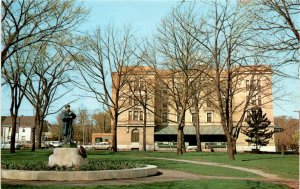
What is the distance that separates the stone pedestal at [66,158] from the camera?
1647 centimetres

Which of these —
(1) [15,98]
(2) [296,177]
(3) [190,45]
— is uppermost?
(3) [190,45]

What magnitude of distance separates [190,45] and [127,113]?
38.2 meters

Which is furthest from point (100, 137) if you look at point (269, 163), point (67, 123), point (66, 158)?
point (66, 158)

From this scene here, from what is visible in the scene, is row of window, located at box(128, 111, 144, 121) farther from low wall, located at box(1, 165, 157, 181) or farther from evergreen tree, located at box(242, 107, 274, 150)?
low wall, located at box(1, 165, 157, 181)

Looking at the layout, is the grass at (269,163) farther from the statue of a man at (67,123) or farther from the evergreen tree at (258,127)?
the evergreen tree at (258,127)

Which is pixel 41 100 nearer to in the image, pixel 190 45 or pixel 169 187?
pixel 190 45

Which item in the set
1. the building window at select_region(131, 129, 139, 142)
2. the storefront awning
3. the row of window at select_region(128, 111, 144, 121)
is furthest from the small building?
the storefront awning

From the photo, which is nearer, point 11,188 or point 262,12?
point 11,188

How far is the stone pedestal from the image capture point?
16.5 metres

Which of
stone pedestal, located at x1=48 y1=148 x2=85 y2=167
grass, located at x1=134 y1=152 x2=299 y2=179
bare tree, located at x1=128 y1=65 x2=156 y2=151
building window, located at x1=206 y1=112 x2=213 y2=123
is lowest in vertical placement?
grass, located at x1=134 y1=152 x2=299 y2=179

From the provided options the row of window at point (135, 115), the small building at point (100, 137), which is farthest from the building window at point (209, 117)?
the small building at point (100, 137)

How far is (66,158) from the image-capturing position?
54.3ft

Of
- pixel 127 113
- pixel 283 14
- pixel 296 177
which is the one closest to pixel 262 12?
pixel 283 14

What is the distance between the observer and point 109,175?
14422 mm
